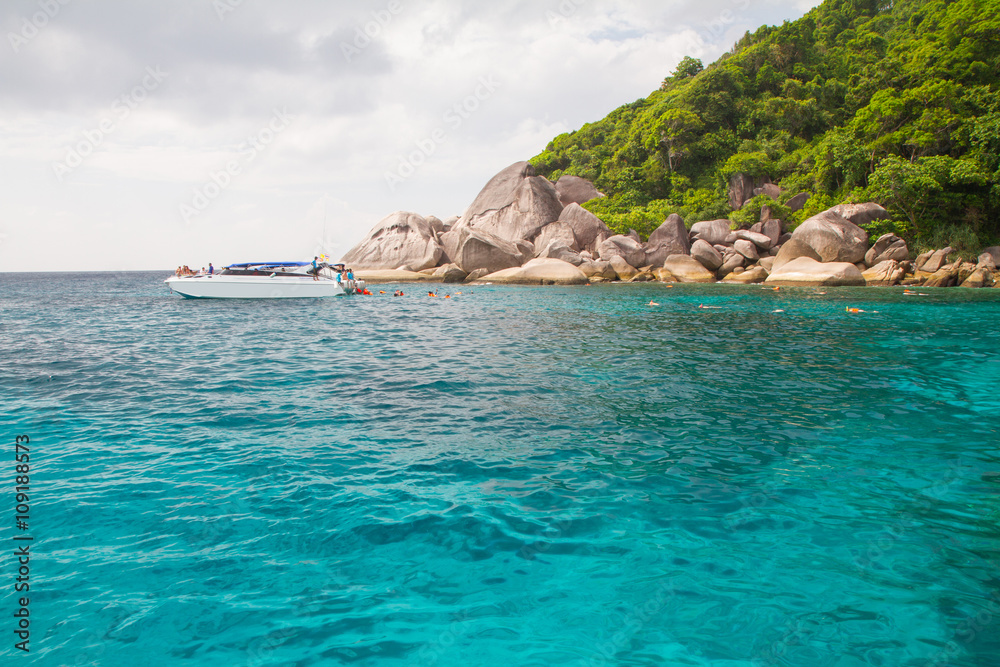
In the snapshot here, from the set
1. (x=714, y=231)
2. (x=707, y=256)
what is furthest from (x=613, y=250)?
(x=714, y=231)

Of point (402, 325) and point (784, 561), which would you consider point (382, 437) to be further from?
point (402, 325)

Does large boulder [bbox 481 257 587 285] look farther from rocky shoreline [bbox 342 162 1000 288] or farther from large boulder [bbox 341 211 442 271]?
large boulder [bbox 341 211 442 271]

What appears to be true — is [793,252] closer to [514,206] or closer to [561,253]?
[561,253]

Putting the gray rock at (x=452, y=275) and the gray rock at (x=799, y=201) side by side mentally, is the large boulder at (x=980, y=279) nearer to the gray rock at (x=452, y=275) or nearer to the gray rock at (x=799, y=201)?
the gray rock at (x=799, y=201)

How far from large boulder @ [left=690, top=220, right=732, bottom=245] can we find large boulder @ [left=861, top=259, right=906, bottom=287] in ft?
35.8

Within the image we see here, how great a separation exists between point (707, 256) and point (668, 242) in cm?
371

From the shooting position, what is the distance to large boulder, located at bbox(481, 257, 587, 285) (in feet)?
132

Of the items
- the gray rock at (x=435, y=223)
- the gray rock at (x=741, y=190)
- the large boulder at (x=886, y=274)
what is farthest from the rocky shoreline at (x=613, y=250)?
the gray rock at (x=741, y=190)

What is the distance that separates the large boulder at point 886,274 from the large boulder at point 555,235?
21281 millimetres

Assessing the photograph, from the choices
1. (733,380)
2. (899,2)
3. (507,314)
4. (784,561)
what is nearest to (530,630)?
(784,561)

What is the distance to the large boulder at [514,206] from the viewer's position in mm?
49625

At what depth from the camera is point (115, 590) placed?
3.83m

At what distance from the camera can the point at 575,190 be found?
5747 cm

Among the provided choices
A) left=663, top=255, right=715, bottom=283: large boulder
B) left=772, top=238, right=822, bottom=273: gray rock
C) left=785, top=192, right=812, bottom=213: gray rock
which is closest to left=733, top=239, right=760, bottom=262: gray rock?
left=663, top=255, right=715, bottom=283: large boulder
